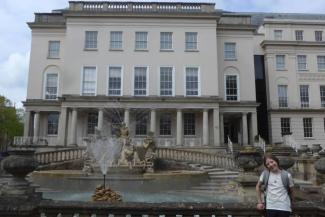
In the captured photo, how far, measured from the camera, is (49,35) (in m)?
37.1

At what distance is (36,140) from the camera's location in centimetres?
3388

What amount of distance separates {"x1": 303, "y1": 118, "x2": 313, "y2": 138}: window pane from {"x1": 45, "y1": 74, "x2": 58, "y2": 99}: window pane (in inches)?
1062

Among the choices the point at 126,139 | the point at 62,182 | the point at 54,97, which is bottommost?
the point at 62,182

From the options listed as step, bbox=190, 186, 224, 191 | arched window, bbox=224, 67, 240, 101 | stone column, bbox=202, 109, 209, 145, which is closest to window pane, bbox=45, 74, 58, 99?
stone column, bbox=202, 109, 209, 145

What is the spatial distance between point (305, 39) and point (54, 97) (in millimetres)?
29479

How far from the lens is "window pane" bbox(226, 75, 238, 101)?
36.2 m

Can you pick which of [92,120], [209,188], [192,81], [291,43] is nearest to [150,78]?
[192,81]

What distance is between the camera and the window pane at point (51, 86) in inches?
1423

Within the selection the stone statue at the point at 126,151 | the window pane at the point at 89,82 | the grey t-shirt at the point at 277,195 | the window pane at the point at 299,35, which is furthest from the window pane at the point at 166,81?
the grey t-shirt at the point at 277,195

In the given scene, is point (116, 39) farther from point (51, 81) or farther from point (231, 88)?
point (231, 88)

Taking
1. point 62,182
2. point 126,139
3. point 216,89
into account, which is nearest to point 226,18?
point 216,89

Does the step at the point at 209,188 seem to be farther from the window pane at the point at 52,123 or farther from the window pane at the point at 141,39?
the window pane at the point at 52,123

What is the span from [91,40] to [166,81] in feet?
28.1

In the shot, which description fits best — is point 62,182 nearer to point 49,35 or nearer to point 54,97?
point 54,97
